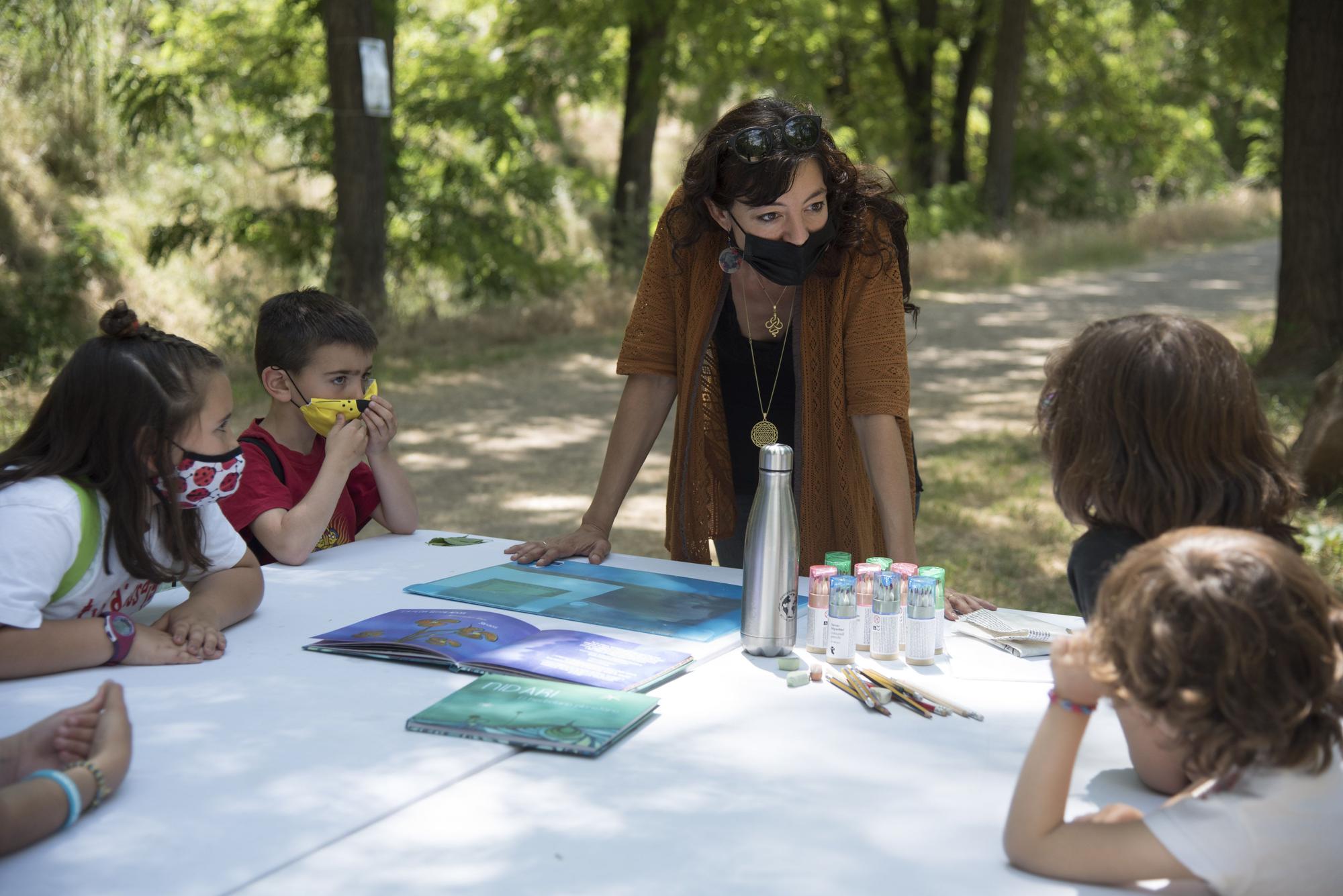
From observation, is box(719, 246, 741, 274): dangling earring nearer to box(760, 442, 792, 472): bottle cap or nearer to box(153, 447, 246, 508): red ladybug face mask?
box(760, 442, 792, 472): bottle cap

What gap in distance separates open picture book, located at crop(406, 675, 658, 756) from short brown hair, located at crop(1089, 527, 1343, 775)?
733mm

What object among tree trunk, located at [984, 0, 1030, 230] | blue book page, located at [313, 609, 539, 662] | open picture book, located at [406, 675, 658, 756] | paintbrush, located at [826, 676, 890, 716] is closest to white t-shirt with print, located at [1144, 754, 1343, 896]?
paintbrush, located at [826, 676, 890, 716]

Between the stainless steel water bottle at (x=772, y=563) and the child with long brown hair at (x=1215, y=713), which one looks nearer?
the child with long brown hair at (x=1215, y=713)

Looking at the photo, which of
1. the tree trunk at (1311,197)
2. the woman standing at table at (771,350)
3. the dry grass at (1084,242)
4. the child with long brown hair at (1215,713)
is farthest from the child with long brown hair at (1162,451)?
the dry grass at (1084,242)

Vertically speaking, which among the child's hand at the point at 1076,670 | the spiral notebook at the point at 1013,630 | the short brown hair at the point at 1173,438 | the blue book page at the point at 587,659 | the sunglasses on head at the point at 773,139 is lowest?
the spiral notebook at the point at 1013,630

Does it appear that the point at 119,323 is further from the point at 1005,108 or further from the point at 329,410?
the point at 1005,108

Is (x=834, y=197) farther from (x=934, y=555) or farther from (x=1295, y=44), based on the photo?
(x=1295, y=44)

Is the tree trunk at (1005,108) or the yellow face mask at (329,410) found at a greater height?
the tree trunk at (1005,108)

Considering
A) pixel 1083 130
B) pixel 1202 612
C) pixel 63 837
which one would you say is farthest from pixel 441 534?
pixel 1083 130

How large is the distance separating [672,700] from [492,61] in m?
11.6

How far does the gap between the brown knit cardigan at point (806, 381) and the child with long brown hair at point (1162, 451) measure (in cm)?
100

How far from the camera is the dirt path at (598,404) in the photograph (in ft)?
21.5

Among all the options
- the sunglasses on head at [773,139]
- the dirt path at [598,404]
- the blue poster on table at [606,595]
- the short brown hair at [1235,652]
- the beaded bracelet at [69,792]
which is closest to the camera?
the short brown hair at [1235,652]

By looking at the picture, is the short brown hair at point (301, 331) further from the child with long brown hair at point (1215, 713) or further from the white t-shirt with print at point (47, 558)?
the child with long brown hair at point (1215, 713)
